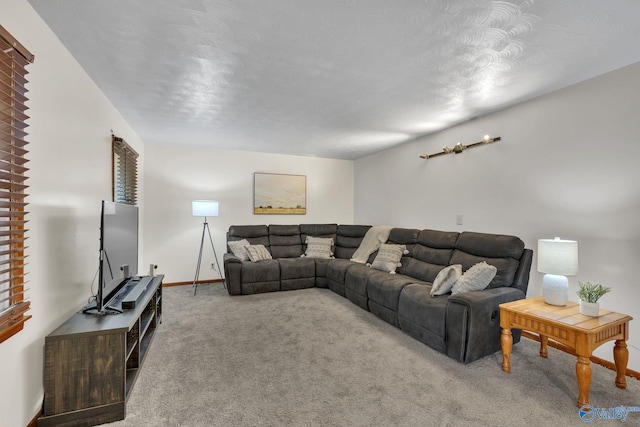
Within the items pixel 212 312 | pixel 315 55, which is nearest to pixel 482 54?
pixel 315 55

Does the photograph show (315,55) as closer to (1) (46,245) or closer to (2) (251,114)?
A: (2) (251,114)

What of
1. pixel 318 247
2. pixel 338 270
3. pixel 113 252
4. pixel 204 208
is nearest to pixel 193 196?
pixel 204 208

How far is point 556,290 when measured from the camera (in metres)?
2.26

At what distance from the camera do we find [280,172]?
18.3ft

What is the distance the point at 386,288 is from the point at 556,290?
1460 mm

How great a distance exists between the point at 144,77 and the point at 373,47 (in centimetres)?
189

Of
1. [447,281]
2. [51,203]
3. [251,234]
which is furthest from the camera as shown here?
[251,234]

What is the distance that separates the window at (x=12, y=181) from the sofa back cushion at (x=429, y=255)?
3.39 m

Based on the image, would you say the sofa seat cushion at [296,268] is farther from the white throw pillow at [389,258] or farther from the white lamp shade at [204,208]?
the white lamp shade at [204,208]

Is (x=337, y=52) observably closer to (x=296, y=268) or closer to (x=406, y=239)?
(x=406, y=239)

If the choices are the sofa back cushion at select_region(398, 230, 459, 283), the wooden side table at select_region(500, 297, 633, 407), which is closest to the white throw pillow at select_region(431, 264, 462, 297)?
the wooden side table at select_region(500, 297, 633, 407)

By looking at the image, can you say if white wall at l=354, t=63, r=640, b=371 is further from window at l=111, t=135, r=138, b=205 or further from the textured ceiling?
window at l=111, t=135, r=138, b=205

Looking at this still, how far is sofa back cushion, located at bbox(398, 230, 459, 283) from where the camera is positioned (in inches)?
132

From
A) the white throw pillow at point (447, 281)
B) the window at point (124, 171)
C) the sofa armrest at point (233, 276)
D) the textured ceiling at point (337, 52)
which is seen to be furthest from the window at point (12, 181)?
the white throw pillow at point (447, 281)
